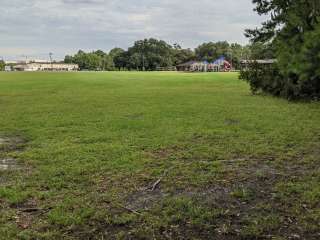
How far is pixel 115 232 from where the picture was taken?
3748mm

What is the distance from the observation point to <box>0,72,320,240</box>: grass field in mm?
3844

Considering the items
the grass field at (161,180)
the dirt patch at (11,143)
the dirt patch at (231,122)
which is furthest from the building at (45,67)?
the grass field at (161,180)

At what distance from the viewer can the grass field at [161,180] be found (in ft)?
12.6

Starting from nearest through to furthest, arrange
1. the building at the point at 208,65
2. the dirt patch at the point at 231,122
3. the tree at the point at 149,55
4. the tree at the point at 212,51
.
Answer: the dirt patch at the point at 231,122
the building at the point at 208,65
the tree at the point at 149,55
the tree at the point at 212,51

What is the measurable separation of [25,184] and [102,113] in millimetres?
7585

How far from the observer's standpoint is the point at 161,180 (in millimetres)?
5336

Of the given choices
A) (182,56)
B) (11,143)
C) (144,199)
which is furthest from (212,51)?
(144,199)

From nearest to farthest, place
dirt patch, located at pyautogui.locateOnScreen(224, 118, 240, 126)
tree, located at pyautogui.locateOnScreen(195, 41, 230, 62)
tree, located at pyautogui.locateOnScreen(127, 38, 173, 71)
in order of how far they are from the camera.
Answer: dirt patch, located at pyautogui.locateOnScreen(224, 118, 240, 126) → tree, located at pyautogui.locateOnScreen(127, 38, 173, 71) → tree, located at pyautogui.locateOnScreen(195, 41, 230, 62)

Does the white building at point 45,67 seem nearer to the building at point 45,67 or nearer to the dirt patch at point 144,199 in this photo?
the building at point 45,67

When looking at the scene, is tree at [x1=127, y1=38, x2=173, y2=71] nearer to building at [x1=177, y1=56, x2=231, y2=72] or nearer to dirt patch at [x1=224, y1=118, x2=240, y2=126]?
building at [x1=177, y1=56, x2=231, y2=72]

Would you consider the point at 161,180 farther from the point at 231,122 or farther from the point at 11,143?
the point at 231,122

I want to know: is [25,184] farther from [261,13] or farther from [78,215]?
[261,13]

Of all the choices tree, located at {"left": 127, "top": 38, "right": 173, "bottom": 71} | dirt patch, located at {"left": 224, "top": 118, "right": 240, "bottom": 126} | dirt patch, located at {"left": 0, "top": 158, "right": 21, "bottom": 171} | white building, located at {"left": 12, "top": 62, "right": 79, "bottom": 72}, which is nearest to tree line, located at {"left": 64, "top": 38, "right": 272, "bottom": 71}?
tree, located at {"left": 127, "top": 38, "right": 173, "bottom": 71}

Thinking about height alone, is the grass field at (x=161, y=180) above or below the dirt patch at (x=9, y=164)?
above
